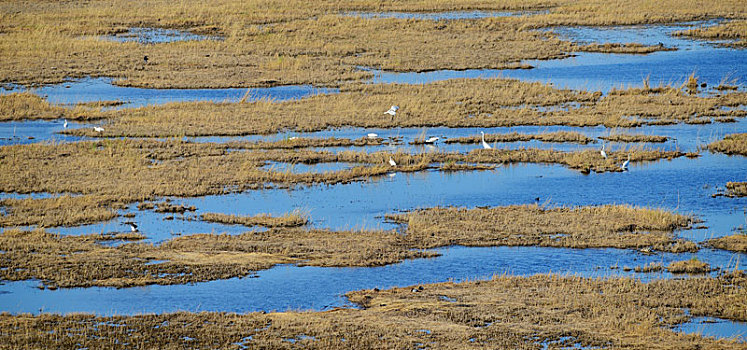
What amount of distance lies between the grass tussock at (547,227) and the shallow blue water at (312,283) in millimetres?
422

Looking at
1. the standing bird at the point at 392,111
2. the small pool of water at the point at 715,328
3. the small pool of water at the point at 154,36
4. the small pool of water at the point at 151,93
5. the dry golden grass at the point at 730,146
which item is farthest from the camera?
the small pool of water at the point at 154,36

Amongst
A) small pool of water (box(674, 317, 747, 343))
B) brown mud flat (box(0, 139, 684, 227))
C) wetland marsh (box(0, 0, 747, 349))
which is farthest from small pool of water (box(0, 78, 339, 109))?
small pool of water (box(674, 317, 747, 343))

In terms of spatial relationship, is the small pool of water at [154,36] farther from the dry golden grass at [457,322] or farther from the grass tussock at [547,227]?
the dry golden grass at [457,322]

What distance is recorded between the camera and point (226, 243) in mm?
24094

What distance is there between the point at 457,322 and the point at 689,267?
6.03 metres

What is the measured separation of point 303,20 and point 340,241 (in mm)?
37299

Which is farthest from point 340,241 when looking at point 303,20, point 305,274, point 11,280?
point 303,20

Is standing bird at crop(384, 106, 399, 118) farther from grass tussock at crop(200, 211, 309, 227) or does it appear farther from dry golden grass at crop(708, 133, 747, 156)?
grass tussock at crop(200, 211, 309, 227)

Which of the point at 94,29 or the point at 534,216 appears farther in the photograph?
the point at 94,29

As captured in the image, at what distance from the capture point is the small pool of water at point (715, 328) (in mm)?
18038

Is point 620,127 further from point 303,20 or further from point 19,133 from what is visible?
point 303,20

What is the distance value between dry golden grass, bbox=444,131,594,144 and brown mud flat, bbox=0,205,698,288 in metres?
7.74

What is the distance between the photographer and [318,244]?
24.1 metres

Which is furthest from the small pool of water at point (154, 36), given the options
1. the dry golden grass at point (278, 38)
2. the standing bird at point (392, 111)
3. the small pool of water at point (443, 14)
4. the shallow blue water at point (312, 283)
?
the shallow blue water at point (312, 283)
